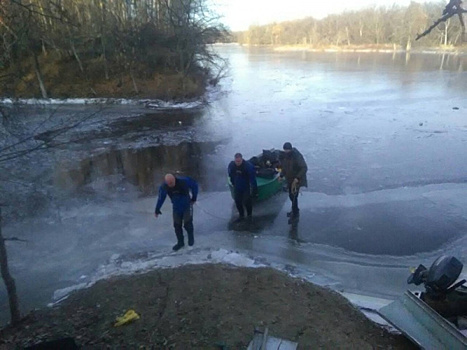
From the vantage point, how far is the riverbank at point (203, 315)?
5.08 metres

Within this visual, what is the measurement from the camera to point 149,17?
3353cm

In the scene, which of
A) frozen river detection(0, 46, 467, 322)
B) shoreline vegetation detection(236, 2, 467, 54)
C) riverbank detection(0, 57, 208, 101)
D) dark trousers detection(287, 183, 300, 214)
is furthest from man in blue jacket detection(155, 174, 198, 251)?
shoreline vegetation detection(236, 2, 467, 54)

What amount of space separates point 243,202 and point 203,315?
4544 mm

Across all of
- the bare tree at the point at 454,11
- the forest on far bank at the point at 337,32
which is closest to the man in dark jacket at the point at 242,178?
the bare tree at the point at 454,11

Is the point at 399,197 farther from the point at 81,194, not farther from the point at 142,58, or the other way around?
the point at 142,58

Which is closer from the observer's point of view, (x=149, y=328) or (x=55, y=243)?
(x=149, y=328)

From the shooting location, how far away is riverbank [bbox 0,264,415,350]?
5.08 metres

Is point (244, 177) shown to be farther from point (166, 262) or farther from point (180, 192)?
point (166, 262)

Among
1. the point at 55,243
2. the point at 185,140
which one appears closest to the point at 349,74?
the point at 185,140

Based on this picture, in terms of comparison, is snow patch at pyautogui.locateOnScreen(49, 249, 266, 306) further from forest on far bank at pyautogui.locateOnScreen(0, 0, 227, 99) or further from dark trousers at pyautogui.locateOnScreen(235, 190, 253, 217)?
forest on far bank at pyautogui.locateOnScreen(0, 0, 227, 99)

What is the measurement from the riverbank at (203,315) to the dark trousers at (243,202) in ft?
9.53

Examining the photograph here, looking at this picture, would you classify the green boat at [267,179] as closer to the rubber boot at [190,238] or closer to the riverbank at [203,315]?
the rubber boot at [190,238]

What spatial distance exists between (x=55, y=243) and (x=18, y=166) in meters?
7.94

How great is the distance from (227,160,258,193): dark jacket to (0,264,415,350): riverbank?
2.82 metres
